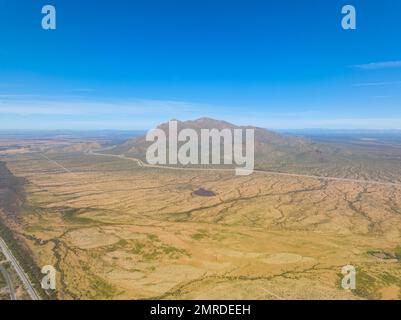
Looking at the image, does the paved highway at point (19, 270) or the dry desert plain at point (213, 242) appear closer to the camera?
the paved highway at point (19, 270)

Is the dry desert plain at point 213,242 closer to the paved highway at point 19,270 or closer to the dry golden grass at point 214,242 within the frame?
the dry golden grass at point 214,242

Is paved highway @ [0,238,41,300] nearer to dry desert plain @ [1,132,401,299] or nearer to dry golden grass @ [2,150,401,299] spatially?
dry desert plain @ [1,132,401,299]

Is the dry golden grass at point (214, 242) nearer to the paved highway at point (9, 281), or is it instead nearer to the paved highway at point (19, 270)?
the paved highway at point (19, 270)

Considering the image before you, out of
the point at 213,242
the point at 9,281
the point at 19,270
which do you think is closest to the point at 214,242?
the point at 213,242

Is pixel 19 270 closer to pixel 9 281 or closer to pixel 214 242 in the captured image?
pixel 9 281

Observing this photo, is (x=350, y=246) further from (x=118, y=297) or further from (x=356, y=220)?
(x=118, y=297)

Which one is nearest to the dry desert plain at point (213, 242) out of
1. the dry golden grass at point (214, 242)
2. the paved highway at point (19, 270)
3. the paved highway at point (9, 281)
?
the dry golden grass at point (214, 242)

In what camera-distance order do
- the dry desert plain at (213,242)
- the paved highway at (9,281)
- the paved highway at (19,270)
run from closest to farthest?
the paved highway at (9,281), the paved highway at (19,270), the dry desert plain at (213,242)

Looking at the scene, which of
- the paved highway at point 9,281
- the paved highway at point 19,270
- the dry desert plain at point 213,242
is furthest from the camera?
the dry desert plain at point 213,242
